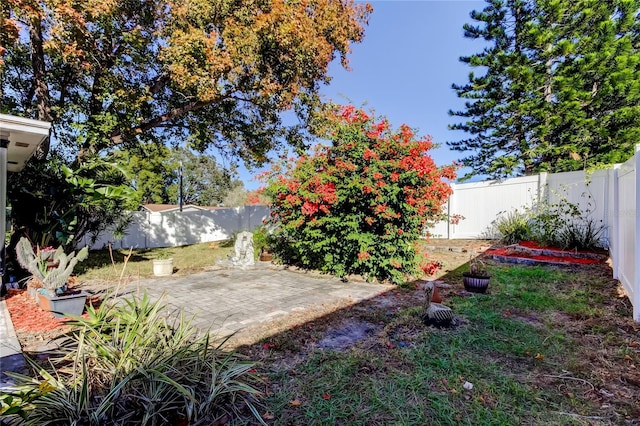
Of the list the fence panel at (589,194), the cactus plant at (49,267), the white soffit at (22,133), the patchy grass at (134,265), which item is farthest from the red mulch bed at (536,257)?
the white soffit at (22,133)

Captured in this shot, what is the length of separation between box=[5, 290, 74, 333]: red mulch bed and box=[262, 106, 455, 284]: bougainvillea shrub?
4052 millimetres

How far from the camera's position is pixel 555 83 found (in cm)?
1270

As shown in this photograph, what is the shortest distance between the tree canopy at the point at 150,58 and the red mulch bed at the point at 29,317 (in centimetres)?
399

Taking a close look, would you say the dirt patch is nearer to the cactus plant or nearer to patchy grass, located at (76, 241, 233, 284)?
the cactus plant

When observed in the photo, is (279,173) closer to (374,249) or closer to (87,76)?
(374,249)

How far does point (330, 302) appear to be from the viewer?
15.9 ft

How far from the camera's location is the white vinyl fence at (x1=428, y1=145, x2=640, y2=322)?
3.89m

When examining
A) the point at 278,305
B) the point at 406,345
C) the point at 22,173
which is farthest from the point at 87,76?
the point at 406,345

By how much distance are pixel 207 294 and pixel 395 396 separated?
3985mm

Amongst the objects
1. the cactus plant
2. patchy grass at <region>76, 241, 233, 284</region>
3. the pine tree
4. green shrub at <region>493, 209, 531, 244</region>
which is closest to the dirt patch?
the cactus plant

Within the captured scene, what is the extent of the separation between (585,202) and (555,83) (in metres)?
7.58

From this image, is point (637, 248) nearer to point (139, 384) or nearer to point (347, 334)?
point (347, 334)

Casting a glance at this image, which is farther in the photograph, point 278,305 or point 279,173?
point 279,173

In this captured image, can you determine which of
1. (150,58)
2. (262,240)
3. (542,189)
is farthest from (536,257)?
(150,58)
